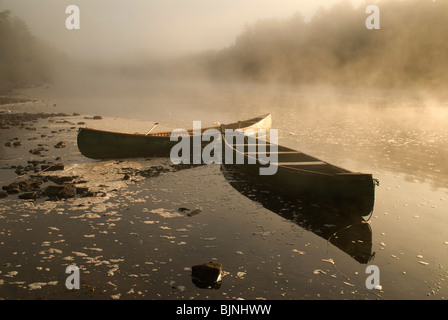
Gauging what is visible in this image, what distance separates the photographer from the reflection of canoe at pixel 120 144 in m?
13.2

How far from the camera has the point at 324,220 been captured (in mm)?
8594

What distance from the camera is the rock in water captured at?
5.90m

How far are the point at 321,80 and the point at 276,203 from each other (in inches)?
2126

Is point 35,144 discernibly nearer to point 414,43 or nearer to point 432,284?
point 432,284

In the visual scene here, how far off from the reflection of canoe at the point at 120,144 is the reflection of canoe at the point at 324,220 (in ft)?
15.0

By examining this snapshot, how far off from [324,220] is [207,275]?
395 cm

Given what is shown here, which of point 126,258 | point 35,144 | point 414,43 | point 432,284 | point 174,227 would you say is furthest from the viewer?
point 414,43

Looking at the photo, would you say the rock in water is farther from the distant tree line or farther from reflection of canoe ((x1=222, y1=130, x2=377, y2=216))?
the distant tree line

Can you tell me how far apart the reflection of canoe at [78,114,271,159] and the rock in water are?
8.86 m

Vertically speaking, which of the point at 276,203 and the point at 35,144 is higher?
the point at 35,144

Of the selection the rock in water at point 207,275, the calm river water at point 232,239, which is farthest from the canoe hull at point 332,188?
the rock in water at point 207,275

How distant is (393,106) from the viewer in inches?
1312
